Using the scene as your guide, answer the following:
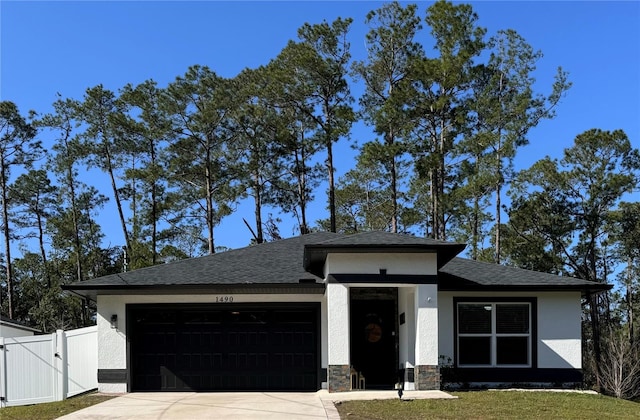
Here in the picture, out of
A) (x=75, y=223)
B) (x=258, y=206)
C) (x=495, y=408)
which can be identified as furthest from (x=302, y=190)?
(x=495, y=408)

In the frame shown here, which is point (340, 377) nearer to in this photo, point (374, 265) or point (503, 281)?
point (374, 265)

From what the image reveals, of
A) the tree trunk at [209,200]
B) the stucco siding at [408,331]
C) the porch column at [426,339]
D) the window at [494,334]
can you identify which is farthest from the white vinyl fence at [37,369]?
the tree trunk at [209,200]

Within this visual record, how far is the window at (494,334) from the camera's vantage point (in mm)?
15562

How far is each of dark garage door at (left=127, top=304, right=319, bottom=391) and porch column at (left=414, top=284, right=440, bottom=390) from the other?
2.87m

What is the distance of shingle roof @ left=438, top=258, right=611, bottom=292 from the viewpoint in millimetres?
15344

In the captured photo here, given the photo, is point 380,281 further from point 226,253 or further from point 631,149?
point 631,149

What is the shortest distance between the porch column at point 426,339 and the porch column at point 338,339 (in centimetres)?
150

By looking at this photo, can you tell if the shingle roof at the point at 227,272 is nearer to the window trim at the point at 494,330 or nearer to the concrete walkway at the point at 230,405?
the concrete walkway at the point at 230,405

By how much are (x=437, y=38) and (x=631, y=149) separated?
35.1 feet

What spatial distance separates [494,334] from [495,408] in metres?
4.61

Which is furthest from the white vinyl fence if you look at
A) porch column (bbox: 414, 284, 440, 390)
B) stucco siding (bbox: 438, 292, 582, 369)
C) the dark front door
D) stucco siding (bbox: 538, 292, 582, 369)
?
stucco siding (bbox: 538, 292, 582, 369)

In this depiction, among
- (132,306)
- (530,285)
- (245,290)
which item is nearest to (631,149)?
(530,285)

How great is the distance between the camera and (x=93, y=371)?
1548 centimetres

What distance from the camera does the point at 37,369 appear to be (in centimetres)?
1403
